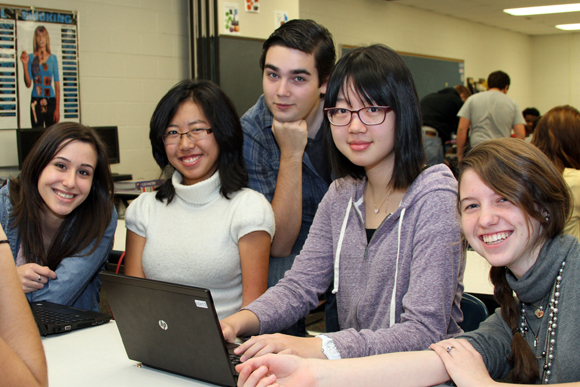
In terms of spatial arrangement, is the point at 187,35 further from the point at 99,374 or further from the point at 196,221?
the point at 99,374

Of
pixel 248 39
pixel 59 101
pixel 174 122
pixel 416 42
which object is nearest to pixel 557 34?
pixel 416 42

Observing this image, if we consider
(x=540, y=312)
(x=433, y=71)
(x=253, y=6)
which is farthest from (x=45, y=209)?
(x=433, y=71)

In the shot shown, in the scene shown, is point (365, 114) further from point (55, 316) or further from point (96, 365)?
point (55, 316)

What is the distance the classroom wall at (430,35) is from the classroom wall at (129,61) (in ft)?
6.09

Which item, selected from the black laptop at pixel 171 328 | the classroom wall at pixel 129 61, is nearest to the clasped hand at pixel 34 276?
the black laptop at pixel 171 328

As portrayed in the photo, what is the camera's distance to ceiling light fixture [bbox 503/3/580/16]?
8055 millimetres

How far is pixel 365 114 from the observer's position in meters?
1.33

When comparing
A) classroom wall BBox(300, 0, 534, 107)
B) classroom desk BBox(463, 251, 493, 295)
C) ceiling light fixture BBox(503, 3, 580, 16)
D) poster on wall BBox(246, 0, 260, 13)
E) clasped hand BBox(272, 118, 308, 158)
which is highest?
ceiling light fixture BBox(503, 3, 580, 16)

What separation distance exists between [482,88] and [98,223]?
29.0 feet

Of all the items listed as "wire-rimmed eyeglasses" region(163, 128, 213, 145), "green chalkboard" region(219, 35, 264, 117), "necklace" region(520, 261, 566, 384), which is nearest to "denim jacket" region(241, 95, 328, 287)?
"wire-rimmed eyeglasses" region(163, 128, 213, 145)

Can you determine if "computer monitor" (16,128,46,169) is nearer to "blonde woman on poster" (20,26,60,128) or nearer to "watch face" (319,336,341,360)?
"blonde woman on poster" (20,26,60,128)

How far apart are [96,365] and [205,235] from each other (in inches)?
22.4

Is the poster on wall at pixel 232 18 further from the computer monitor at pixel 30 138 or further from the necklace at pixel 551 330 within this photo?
the necklace at pixel 551 330

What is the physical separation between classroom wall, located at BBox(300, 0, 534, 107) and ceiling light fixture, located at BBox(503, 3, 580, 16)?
2.68 ft
